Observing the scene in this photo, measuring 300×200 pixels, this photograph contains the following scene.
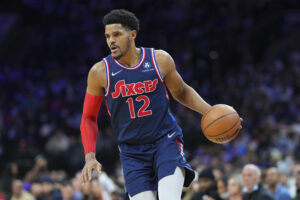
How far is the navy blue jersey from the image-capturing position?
15.7 feet

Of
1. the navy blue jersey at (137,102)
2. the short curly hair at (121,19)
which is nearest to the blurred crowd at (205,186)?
the navy blue jersey at (137,102)

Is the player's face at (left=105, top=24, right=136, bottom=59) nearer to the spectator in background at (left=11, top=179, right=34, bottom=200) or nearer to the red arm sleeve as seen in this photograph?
the red arm sleeve

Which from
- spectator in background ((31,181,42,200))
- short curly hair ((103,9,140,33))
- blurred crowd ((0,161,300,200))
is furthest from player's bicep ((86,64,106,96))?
spectator in background ((31,181,42,200))

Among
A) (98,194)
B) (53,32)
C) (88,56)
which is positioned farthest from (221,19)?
(98,194)

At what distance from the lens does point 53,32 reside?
2127 cm

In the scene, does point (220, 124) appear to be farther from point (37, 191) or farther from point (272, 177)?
point (37, 191)

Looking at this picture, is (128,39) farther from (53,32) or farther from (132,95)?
(53,32)

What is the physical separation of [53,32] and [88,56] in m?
2.30

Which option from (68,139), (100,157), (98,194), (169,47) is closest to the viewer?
(98,194)

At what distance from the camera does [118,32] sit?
483 cm

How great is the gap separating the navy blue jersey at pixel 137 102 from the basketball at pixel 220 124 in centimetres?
42

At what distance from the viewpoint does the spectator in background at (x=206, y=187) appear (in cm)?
805

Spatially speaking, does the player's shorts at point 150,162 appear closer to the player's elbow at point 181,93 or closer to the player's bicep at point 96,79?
the player's elbow at point 181,93

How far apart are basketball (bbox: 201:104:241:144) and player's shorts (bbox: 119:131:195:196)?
0.37 metres
